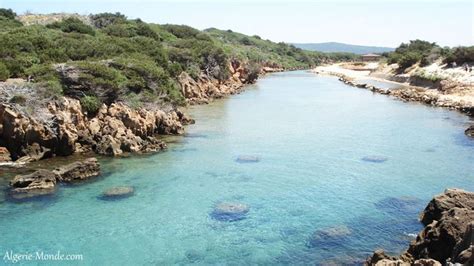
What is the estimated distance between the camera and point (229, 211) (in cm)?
2378

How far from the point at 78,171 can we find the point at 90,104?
32.6 feet

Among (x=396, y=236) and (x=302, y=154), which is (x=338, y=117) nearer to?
(x=302, y=154)

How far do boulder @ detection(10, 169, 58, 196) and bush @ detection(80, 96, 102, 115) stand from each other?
424 inches

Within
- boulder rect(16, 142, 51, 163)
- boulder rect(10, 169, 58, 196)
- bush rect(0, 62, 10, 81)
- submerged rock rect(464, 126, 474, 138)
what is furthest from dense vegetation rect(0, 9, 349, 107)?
submerged rock rect(464, 126, 474, 138)

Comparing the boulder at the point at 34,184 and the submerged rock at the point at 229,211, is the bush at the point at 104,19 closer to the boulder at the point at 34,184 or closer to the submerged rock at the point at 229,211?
the boulder at the point at 34,184

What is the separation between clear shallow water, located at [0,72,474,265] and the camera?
1975cm

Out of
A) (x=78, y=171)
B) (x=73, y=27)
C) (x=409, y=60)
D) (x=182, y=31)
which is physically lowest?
(x=78, y=171)

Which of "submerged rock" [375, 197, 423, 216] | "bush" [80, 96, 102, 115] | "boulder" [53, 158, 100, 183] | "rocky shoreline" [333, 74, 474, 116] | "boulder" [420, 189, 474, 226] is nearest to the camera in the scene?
"boulder" [420, 189, 474, 226]

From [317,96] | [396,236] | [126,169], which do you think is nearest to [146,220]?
[126,169]

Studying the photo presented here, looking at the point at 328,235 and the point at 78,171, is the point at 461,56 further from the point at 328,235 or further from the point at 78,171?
the point at 78,171

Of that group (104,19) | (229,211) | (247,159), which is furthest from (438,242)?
(104,19)

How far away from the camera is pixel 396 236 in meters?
20.7

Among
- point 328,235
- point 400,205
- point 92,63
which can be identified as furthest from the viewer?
point 92,63

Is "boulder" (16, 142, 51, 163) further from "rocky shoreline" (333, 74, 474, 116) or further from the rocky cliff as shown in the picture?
"rocky shoreline" (333, 74, 474, 116)
